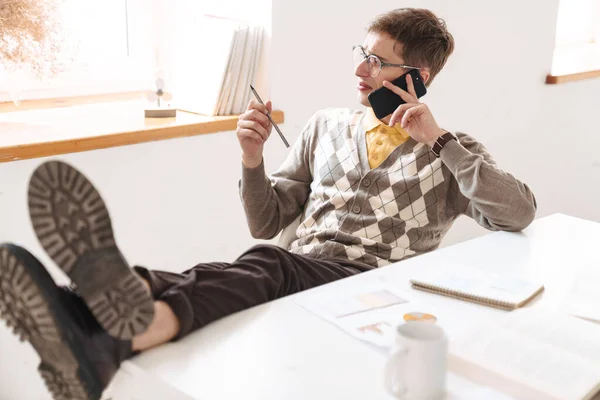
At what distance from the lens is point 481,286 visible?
1281mm

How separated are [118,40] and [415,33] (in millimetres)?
1116

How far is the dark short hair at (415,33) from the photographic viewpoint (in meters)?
1.69

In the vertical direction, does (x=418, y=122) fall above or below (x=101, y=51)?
below

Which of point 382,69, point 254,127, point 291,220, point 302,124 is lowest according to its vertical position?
point 291,220

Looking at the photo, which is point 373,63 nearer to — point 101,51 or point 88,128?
point 88,128

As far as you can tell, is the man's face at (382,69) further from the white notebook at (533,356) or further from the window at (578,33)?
the window at (578,33)

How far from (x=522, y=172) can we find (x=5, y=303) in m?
2.87

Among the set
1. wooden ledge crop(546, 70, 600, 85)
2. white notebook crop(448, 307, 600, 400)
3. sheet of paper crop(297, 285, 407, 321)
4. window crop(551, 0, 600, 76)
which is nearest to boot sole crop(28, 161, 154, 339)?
sheet of paper crop(297, 285, 407, 321)

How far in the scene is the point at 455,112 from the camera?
2.97 meters

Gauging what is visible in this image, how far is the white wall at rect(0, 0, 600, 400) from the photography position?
1.96 meters

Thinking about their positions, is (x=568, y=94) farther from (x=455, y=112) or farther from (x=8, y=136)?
(x=8, y=136)

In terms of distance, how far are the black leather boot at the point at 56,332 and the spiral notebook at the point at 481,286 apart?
1.83 ft

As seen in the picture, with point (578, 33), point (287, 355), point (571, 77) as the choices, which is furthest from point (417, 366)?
point (578, 33)

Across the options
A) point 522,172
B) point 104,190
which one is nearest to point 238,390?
point 104,190
